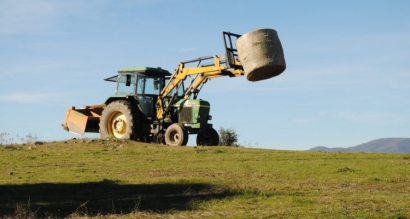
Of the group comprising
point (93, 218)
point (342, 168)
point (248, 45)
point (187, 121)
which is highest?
point (248, 45)

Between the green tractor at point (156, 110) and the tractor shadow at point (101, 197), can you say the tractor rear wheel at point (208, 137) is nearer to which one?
the green tractor at point (156, 110)

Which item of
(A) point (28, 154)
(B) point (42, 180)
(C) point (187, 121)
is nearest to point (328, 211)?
(B) point (42, 180)

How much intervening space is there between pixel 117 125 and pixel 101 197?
53.8ft

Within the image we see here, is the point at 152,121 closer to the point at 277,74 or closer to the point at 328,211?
the point at 277,74

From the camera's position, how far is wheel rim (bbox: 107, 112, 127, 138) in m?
30.6

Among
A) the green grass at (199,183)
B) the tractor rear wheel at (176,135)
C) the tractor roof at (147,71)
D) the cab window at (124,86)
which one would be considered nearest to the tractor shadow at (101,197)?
the green grass at (199,183)

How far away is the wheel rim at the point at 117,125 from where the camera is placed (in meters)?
30.6

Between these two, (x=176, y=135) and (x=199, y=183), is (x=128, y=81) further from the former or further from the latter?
(x=199, y=183)

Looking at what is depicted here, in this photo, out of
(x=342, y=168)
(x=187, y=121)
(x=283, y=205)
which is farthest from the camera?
(x=187, y=121)

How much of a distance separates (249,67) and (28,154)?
8.76 metres

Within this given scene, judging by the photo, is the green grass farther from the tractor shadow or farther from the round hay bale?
the round hay bale

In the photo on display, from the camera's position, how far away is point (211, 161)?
2173 centimetres

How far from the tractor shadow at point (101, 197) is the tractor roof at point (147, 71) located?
13589mm

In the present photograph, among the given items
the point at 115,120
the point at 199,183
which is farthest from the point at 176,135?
the point at 199,183
